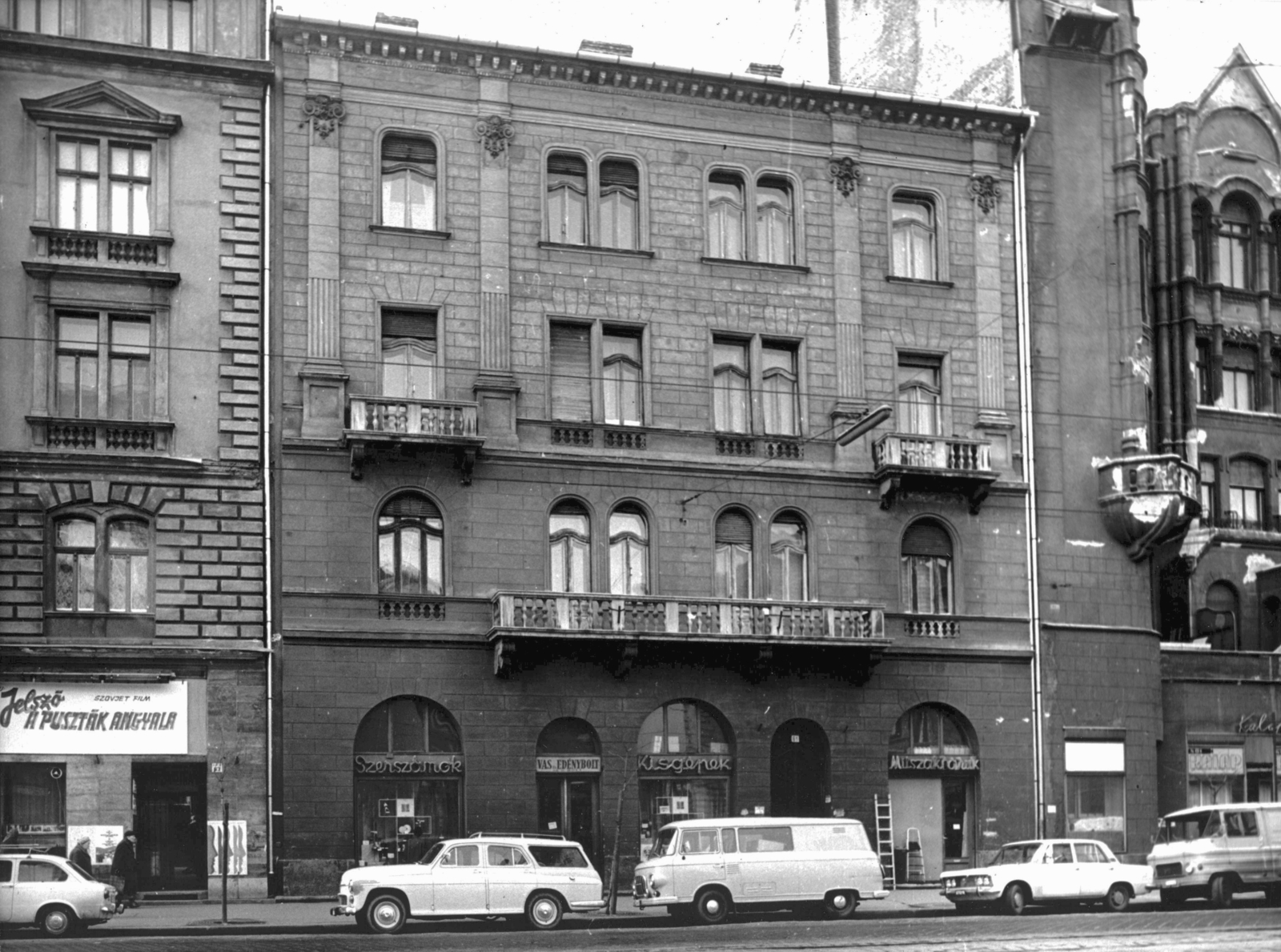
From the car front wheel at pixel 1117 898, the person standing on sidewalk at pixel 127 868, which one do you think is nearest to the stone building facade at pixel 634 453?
the person standing on sidewalk at pixel 127 868

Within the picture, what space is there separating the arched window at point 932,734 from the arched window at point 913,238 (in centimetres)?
1080

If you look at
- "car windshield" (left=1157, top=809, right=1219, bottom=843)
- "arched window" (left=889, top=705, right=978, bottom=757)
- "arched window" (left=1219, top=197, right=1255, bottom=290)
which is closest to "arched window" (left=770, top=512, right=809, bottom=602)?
"arched window" (left=889, top=705, right=978, bottom=757)

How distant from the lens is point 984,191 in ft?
155

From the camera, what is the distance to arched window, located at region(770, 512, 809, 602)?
44219 mm

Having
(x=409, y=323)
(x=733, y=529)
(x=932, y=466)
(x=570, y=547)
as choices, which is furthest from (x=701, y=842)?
(x=409, y=323)

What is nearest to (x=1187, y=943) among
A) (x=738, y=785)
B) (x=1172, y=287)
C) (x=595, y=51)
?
(x=738, y=785)

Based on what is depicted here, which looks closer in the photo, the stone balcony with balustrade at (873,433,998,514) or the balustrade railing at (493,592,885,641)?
the balustrade railing at (493,592,885,641)

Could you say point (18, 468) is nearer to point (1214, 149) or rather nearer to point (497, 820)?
point (497, 820)

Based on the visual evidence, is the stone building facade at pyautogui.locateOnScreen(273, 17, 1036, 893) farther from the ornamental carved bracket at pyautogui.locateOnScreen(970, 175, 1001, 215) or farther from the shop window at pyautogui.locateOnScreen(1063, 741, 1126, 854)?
the shop window at pyautogui.locateOnScreen(1063, 741, 1126, 854)

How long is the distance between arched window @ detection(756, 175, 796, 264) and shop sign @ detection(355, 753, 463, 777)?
1436 cm

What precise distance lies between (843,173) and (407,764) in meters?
17.9

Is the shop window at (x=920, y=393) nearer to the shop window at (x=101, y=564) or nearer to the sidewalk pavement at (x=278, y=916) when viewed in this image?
the sidewalk pavement at (x=278, y=916)

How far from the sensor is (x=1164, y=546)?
48250 mm

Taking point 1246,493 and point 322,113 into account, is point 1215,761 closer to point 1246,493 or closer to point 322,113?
point 1246,493
